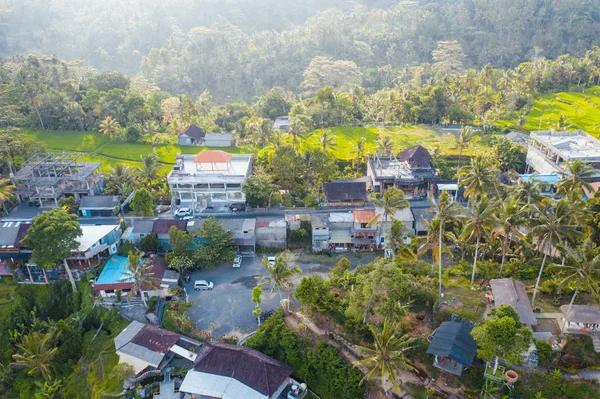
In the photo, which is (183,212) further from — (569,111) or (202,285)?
(569,111)

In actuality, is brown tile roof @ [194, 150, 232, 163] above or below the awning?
above

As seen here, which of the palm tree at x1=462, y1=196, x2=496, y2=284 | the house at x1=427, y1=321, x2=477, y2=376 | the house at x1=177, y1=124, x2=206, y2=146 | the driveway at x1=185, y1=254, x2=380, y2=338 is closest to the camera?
the house at x1=427, y1=321, x2=477, y2=376

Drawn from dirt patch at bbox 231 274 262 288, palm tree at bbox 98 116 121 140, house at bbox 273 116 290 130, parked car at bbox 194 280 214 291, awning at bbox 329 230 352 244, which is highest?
palm tree at bbox 98 116 121 140

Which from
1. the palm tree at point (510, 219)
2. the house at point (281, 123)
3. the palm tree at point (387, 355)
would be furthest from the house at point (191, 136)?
the palm tree at point (387, 355)

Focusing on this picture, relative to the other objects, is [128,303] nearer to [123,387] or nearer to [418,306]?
[123,387]

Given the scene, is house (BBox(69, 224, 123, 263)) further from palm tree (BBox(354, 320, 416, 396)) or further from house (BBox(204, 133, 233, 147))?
palm tree (BBox(354, 320, 416, 396))

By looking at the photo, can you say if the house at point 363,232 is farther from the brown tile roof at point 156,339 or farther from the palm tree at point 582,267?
the brown tile roof at point 156,339

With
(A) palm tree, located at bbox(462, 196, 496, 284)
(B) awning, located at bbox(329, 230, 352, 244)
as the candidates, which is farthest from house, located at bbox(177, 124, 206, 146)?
(A) palm tree, located at bbox(462, 196, 496, 284)

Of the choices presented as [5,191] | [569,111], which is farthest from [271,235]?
[569,111]

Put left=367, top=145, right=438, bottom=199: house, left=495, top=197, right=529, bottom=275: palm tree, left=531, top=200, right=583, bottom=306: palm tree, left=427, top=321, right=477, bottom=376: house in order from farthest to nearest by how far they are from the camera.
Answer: left=367, top=145, right=438, bottom=199: house
left=495, top=197, right=529, bottom=275: palm tree
left=531, top=200, right=583, bottom=306: palm tree
left=427, top=321, right=477, bottom=376: house
